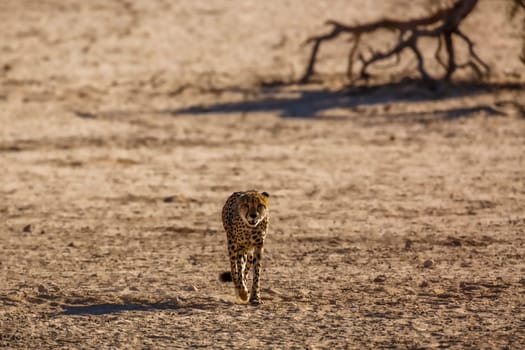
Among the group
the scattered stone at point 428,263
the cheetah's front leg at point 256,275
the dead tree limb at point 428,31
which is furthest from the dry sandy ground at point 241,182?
the dead tree limb at point 428,31

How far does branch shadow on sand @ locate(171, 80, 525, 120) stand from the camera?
1855cm

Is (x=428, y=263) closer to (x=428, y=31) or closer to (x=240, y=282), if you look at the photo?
(x=240, y=282)

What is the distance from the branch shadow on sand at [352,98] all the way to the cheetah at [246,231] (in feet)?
33.5

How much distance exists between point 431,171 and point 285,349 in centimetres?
771

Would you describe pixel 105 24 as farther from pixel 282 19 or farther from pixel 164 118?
pixel 164 118

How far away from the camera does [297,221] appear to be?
1185 cm

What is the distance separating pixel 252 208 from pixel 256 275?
0.55m

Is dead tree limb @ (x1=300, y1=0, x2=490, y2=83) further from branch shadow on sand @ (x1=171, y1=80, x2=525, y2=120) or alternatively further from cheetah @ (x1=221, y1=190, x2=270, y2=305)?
cheetah @ (x1=221, y1=190, x2=270, y2=305)

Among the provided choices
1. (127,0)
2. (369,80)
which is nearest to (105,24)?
(127,0)

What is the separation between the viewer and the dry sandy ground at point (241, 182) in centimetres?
798

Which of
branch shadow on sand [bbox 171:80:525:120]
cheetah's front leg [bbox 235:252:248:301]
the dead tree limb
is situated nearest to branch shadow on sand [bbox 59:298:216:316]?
cheetah's front leg [bbox 235:252:248:301]

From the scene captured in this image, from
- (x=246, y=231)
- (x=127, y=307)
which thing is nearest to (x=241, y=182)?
(x=127, y=307)

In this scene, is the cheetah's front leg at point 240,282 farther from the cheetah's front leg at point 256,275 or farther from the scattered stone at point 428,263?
the scattered stone at point 428,263

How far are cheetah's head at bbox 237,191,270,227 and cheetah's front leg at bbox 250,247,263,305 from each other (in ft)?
1.09
